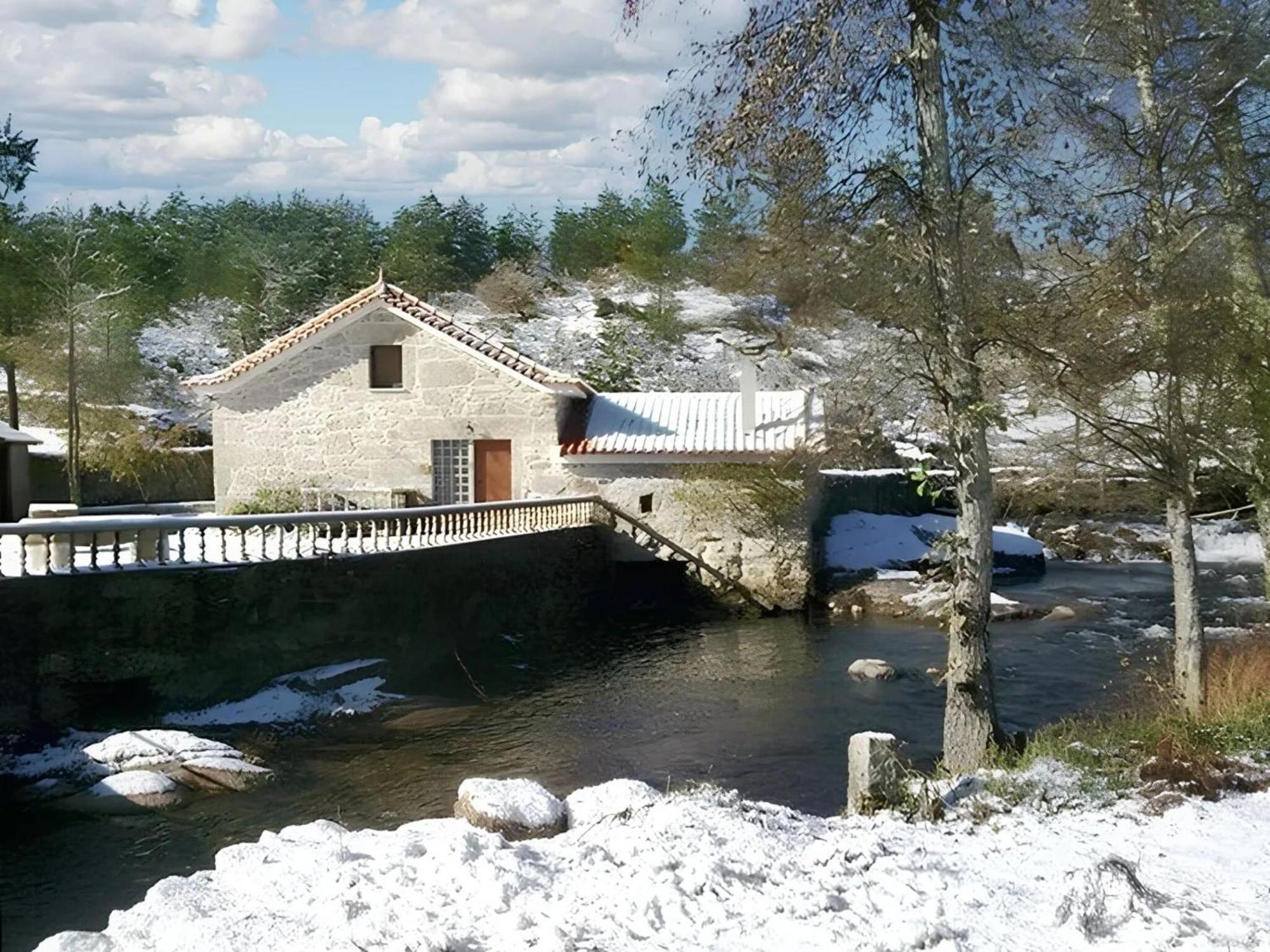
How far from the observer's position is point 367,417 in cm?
2589

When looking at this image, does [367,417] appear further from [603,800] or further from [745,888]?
[745,888]

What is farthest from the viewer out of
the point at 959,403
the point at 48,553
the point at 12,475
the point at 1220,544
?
the point at 1220,544

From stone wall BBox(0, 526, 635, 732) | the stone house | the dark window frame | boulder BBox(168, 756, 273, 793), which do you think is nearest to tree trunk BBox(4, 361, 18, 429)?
the stone house

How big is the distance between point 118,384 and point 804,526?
2428 cm

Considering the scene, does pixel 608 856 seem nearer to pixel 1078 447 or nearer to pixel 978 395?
pixel 978 395

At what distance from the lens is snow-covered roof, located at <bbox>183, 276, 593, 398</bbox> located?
25.1 metres

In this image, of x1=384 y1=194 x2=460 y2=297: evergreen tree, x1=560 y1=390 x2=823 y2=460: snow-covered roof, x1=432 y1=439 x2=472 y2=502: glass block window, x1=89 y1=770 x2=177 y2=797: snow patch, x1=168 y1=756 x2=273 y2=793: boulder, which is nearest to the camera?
x1=89 y1=770 x2=177 y2=797: snow patch

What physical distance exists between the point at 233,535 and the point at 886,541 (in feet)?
52.5

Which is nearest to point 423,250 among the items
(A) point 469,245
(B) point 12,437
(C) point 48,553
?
(A) point 469,245

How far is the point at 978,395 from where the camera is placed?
866 cm

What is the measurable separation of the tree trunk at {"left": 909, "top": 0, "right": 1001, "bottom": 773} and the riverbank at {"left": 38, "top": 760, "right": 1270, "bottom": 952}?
1.78 metres

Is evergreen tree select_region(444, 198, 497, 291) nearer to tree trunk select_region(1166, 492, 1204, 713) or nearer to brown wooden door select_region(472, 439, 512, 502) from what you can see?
brown wooden door select_region(472, 439, 512, 502)

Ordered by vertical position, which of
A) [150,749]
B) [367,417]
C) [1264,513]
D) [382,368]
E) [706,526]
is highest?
[382,368]

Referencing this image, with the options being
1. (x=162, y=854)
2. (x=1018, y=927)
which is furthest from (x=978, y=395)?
(x=162, y=854)
